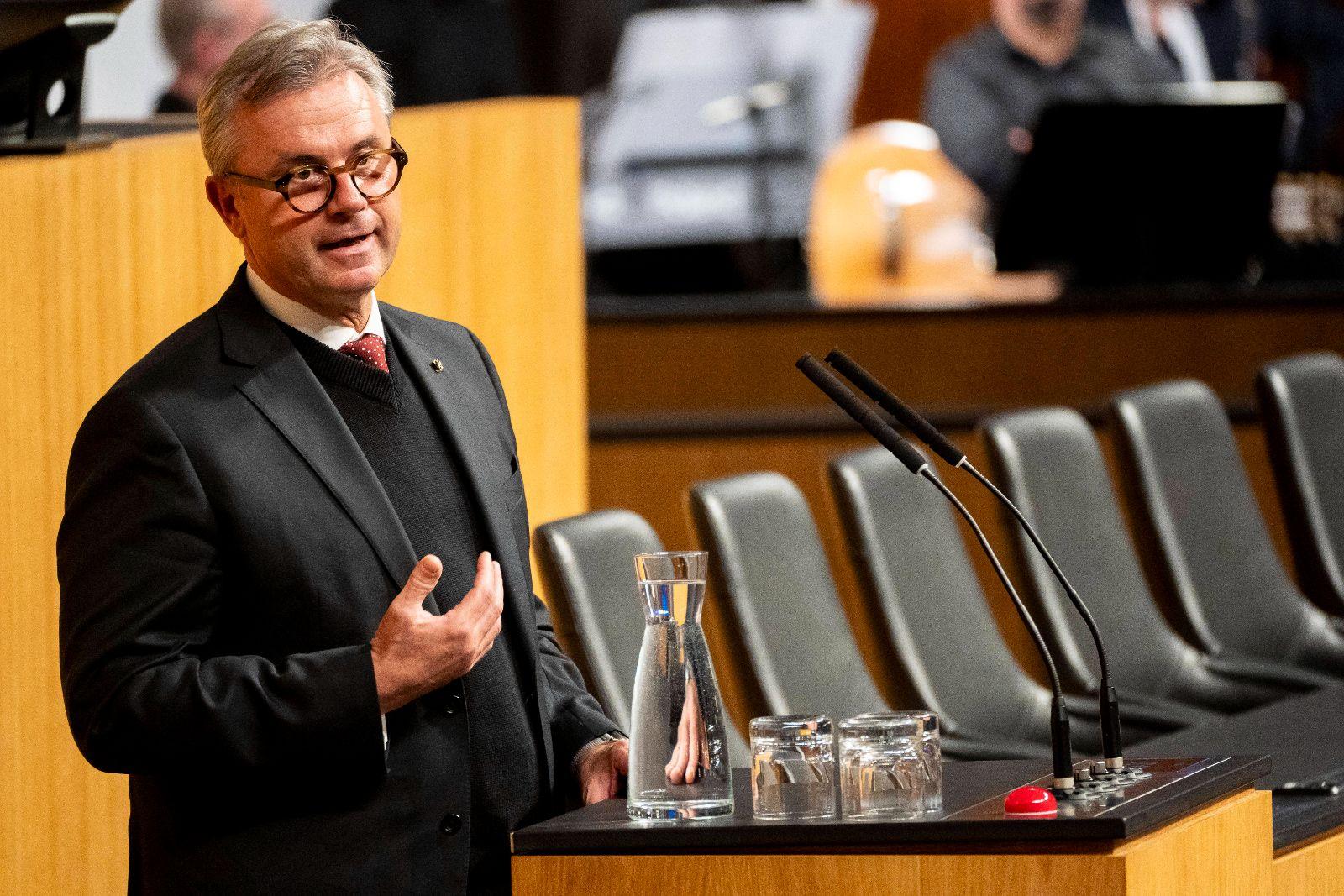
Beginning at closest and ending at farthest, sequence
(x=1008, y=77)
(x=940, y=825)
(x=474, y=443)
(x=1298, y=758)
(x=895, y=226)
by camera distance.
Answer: (x=940, y=825) → (x=474, y=443) → (x=1298, y=758) → (x=1008, y=77) → (x=895, y=226)

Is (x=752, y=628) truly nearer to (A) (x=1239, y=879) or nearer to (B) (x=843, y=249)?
(A) (x=1239, y=879)

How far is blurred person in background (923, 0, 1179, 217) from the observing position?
787 cm

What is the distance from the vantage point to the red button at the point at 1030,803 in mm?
1898

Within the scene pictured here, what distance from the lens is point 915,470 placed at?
82.0 inches

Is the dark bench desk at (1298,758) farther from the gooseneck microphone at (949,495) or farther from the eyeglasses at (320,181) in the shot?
the eyeglasses at (320,181)

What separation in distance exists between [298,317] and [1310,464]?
10.4 feet

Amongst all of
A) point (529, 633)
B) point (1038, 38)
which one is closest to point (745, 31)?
point (1038, 38)

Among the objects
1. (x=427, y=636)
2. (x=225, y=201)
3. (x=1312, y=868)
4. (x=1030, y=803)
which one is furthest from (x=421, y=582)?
(x=1312, y=868)

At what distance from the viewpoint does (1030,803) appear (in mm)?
1899

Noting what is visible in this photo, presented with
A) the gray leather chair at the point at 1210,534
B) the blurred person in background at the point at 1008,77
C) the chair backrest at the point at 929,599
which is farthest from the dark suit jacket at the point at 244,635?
the blurred person in background at the point at 1008,77

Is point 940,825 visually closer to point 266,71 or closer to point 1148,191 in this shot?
point 266,71

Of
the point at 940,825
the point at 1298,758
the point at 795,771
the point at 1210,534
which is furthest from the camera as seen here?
the point at 1210,534

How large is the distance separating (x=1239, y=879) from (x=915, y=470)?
0.53 m

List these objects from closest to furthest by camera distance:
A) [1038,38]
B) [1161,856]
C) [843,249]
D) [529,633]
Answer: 1. [1161,856]
2. [529,633]
3. [1038,38]
4. [843,249]
